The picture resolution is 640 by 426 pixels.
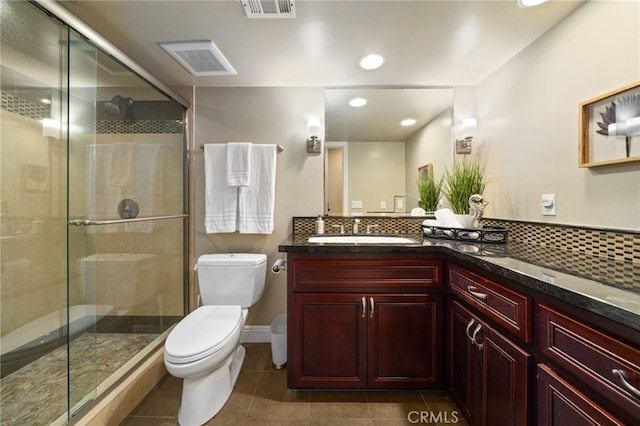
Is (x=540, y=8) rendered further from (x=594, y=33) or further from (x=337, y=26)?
(x=337, y=26)

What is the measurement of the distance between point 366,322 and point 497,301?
66 centimetres

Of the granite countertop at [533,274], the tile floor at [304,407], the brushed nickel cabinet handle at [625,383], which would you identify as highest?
the granite countertop at [533,274]

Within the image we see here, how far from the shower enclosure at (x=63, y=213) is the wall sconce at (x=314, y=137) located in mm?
1077

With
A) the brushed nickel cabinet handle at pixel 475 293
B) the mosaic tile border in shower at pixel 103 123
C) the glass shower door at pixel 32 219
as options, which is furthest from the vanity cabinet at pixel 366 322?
the mosaic tile border in shower at pixel 103 123

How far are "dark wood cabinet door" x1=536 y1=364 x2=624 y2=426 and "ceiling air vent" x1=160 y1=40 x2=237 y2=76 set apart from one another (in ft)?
7.10

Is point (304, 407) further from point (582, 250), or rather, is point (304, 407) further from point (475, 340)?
point (582, 250)

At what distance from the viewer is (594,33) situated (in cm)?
115

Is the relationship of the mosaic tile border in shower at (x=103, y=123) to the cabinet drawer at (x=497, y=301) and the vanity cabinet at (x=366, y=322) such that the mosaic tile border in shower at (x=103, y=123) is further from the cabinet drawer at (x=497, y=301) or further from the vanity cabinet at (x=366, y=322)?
the cabinet drawer at (x=497, y=301)

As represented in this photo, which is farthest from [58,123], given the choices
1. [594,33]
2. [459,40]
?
[594,33]

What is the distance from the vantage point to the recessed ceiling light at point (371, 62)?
5.41 feet

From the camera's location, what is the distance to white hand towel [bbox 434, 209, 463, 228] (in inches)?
63.7

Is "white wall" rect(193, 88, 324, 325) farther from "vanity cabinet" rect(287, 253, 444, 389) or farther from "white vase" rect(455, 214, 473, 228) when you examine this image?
"white vase" rect(455, 214, 473, 228)

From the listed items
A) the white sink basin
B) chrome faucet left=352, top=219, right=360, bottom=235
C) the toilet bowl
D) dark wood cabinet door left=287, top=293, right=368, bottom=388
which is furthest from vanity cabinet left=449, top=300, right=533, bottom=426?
the toilet bowl

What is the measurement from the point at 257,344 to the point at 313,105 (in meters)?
2.01
